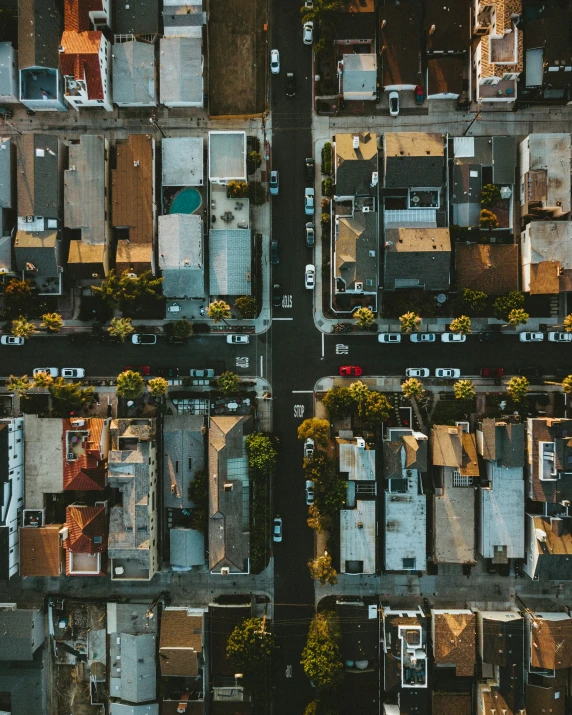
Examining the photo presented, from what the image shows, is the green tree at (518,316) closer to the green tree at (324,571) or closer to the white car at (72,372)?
the green tree at (324,571)

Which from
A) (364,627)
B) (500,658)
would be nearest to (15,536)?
(364,627)

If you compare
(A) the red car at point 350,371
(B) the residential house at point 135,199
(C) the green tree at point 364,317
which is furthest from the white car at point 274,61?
(A) the red car at point 350,371

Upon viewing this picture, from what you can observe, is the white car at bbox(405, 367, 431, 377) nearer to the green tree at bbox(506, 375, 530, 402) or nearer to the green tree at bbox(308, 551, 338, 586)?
the green tree at bbox(506, 375, 530, 402)

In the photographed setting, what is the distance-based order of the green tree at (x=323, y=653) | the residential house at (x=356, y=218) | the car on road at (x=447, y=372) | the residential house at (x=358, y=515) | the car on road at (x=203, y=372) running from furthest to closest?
1. the car on road at (x=203, y=372)
2. the car on road at (x=447, y=372)
3. the residential house at (x=358, y=515)
4. the residential house at (x=356, y=218)
5. the green tree at (x=323, y=653)

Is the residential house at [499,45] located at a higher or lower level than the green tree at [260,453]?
higher

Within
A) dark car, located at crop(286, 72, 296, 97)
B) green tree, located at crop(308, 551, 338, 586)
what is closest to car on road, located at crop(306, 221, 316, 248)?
dark car, located at crop(286, 72, 296, 97)

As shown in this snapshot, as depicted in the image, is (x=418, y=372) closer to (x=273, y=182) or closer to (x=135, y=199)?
(x=273, y=182)

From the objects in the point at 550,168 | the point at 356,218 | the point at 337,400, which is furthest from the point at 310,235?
the point at 550,168
